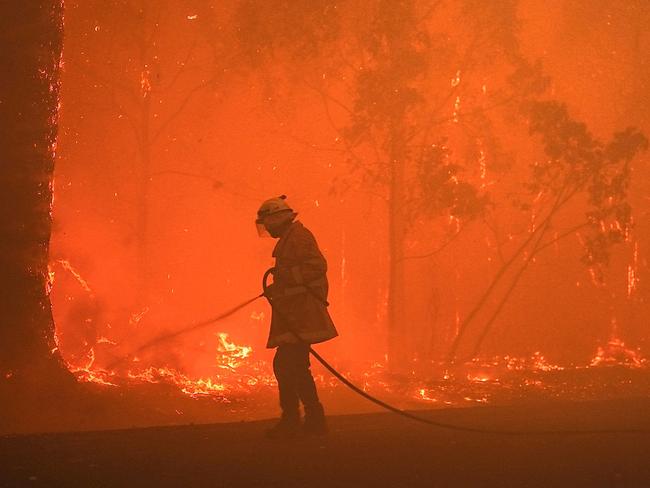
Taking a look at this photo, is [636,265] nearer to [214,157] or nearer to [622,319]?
[622,319]

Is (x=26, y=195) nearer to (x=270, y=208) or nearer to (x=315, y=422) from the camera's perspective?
(x=270, y=208)

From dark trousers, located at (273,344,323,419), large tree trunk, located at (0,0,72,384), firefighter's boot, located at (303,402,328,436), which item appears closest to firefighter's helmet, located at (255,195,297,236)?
dark trousers, located at (273,344,323,419)

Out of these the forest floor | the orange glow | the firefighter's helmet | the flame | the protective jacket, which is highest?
the orange glow

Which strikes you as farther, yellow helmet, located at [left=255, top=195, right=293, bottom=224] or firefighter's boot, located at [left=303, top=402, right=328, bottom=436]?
yellow helmet, located at [left=255, top=195, right=293, bottom=224]

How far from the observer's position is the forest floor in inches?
162

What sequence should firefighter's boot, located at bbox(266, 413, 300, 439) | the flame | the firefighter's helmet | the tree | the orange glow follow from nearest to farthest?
1. firefighter's boot, located at bbox(266, 413, 300, 439)
2. the firefighter's helmet
3. the orange glow
4. the flame
5. the tree

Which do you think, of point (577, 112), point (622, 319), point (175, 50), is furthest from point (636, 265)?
point (175, 50)

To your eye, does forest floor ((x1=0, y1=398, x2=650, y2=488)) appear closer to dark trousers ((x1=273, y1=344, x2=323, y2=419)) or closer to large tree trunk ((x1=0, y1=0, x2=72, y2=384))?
dark trousers ((x1=273, y1=344, x2=323, y2=419))

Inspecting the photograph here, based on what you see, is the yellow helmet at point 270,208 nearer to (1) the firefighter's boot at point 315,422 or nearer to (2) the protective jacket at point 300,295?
(2) the protective jacket at point 300,295

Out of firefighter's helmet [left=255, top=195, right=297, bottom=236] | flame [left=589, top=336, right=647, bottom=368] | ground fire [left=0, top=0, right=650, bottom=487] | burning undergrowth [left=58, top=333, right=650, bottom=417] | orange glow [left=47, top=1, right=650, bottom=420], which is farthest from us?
flame [left=589, top=336, right=647, bottom=368]

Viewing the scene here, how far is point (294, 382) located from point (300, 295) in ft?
2.16

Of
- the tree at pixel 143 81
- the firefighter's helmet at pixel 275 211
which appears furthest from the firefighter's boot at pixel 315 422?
the tree at pixel 143 81

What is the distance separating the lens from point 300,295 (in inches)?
223

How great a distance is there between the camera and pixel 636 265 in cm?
1925
